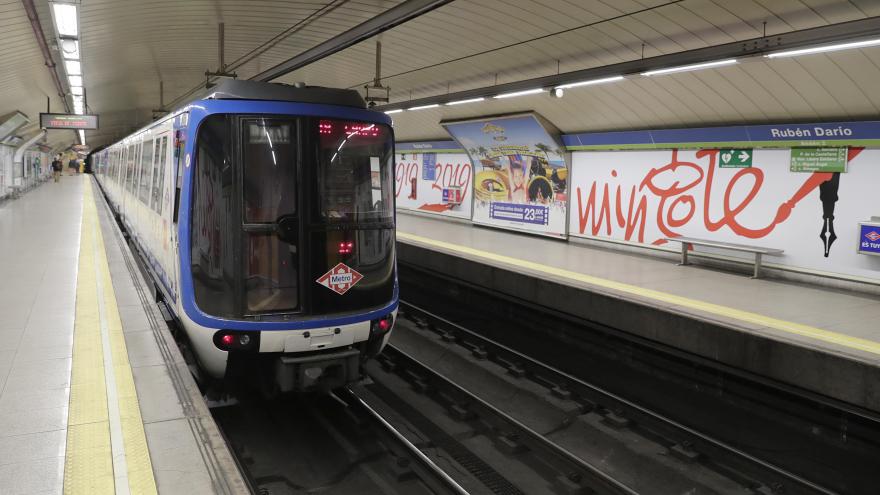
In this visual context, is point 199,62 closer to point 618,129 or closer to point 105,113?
point 618,129

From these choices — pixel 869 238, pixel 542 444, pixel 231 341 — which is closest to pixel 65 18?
pixel 231 341

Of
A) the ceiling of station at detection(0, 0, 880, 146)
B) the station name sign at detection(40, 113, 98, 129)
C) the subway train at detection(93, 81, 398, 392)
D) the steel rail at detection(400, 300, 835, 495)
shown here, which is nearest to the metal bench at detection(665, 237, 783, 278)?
the ceiling of station at detection(0, 0, 880, 146)

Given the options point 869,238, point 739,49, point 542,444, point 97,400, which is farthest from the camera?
point 869,238

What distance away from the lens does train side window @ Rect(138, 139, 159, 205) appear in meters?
6.80

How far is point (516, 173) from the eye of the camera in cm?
1397

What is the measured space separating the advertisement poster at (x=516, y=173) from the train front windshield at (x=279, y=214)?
8089 mm

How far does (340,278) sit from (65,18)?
4.18 m

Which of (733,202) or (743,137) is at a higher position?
(743,137)

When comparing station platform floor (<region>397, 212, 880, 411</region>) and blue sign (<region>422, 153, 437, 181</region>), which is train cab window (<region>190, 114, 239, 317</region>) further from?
blue sign (<region>422, 153, 437, 181</region>)

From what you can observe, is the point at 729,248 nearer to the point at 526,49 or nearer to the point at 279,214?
the point at 526,49

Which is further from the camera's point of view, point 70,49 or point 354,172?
point 70,49

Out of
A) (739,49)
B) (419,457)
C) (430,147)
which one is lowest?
(419,457)

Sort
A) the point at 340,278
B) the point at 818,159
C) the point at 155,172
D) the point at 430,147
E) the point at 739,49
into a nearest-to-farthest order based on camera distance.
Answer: the point at 340,278, the point at 739,49, the point at 155,172, the point at 818,159, the point at 430,147

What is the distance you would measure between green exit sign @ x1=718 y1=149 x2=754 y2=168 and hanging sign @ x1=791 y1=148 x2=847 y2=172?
67 cm
